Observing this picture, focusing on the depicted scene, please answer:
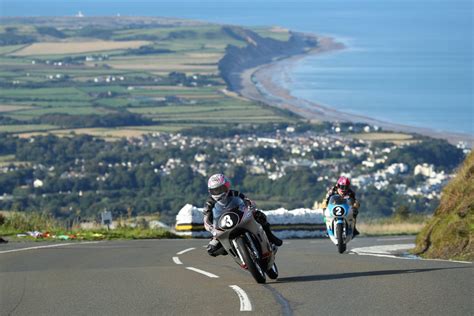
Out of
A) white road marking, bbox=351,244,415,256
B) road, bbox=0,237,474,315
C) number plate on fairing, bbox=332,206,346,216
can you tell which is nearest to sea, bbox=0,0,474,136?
white road marking, bbox=351,244,415,256

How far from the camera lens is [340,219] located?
20.6 meters

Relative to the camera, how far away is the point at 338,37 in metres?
180

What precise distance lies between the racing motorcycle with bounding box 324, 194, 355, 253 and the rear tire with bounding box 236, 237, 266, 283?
22.1 feet

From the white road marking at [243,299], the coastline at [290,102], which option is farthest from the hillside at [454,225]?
the coastline at [290,102]

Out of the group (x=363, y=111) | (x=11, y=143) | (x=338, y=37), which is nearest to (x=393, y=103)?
(x=363, y=111)

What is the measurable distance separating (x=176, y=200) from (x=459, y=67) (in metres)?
81.2

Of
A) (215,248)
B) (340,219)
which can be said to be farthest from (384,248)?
(215,248)

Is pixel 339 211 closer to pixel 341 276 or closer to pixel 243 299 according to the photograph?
pixel 341 276

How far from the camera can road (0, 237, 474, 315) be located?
11.7 m

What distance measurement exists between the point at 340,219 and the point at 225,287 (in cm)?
752

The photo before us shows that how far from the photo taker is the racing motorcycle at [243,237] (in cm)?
1374

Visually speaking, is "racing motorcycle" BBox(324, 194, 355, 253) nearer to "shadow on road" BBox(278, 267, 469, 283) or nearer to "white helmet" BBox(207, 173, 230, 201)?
"shadow on road" BBox(278, 267, 469, 283)

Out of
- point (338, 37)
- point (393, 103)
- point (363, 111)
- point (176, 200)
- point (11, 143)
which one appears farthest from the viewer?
point (338, 37)

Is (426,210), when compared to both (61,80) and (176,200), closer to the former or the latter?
(176,200)
